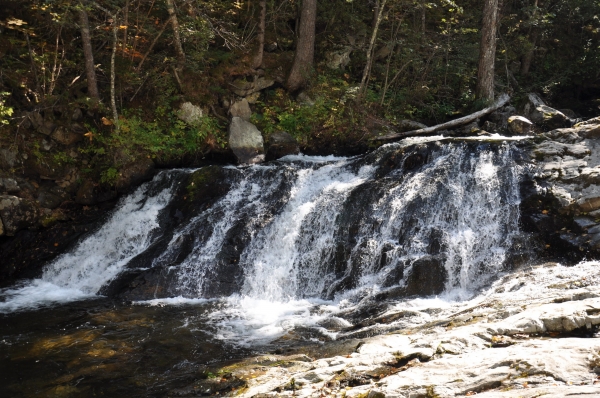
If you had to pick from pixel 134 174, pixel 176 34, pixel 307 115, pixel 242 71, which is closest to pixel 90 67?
pixel 176 34

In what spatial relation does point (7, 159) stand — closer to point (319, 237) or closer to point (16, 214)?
point (16, 214)

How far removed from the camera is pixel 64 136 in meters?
12.4

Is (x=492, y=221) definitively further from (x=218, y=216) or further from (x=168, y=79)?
(x=168, y=79)

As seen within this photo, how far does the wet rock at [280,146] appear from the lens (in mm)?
13750

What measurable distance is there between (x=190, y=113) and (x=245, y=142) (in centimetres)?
189

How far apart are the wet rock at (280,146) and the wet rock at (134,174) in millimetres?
3303

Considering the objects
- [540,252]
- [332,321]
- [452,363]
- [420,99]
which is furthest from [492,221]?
[420,99]

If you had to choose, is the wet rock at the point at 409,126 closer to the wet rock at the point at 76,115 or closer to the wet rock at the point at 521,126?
the wet rock at the point at 521,126

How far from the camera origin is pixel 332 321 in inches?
293

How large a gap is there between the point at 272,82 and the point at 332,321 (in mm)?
10090

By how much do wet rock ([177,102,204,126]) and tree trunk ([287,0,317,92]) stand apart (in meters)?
3.31

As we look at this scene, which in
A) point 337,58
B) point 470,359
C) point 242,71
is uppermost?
point 337,58

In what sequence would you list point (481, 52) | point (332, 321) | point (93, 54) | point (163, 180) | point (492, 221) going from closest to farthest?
point (332, 321), point (492, 221), point (163, 180), point (93, 54), point (481, 52)

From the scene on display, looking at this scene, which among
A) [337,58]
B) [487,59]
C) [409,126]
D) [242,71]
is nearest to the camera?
[409,126]
